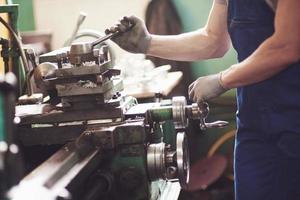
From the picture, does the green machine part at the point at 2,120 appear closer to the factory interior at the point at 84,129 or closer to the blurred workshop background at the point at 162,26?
the factory interior at the point at 84,129

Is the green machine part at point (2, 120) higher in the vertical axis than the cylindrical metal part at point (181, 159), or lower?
higher

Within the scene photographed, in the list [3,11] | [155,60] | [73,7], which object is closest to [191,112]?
[3,11]

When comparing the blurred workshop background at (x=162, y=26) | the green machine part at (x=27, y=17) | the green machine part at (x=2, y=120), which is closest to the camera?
the green machine part at (x=2, y=120)

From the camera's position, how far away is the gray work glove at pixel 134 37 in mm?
1527

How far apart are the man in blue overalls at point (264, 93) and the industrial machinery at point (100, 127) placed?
0.46 ft

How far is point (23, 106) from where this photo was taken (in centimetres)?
135

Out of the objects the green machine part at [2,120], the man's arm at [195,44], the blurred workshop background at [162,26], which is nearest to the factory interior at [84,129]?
the green machine part at [2,120]

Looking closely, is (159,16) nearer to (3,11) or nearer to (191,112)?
(3,11)

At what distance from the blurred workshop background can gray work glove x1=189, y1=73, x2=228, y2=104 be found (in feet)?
5.47

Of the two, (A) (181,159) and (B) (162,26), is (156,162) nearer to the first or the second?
(A) (181,159)

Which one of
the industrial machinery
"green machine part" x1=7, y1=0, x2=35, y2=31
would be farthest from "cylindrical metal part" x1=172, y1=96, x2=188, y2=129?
"green machine part" x1=7, y1=0, x2=35, y2=31

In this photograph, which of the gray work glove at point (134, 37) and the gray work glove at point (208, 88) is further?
the gray work glove at point (134, 37)

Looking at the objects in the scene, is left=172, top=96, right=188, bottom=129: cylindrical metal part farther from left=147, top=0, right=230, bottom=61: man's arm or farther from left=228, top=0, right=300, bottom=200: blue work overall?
left=147, top=0, right=230, bottom=61: man's arm

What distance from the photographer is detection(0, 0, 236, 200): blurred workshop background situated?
3127 mm
